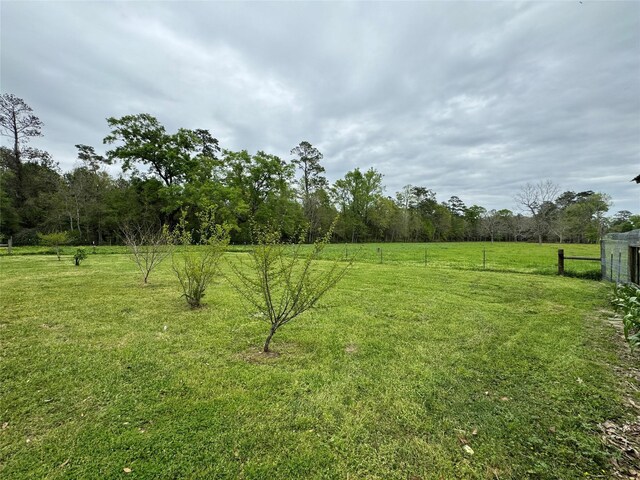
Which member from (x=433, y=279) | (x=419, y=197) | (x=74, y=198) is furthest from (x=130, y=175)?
(x=419, y=197)

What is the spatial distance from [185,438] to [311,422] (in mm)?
1018

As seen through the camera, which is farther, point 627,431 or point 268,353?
point 268,353

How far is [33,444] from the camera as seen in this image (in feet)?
6.97

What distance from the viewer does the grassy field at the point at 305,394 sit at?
2.01 metres

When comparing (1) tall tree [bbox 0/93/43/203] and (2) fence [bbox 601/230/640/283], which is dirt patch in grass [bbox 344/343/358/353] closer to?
(2) fence [bbox 601/230/640/283]

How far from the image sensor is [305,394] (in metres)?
2.83

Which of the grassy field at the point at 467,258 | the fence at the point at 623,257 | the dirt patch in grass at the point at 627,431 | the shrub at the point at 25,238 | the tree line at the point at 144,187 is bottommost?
the dirt patch in grass at the point at 627,431

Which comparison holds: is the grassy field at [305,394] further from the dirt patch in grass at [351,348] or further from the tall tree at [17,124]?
the tall tree at [17,124]

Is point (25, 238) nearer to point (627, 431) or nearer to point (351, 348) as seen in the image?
point (351, 348)

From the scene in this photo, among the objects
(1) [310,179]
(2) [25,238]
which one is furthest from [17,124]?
(1) [310,179]

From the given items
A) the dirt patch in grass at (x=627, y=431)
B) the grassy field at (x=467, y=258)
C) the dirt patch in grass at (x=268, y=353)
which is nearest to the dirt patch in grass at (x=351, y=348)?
the dirt patch in grass at (x=268, y=353)

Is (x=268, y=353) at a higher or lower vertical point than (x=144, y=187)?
lower

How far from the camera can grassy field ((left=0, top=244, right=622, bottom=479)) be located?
2.01 meters

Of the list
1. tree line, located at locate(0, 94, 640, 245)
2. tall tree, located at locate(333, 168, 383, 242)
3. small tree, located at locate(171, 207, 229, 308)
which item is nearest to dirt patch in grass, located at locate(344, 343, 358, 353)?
small tree, located at locate(171, 207, 229, 308)
